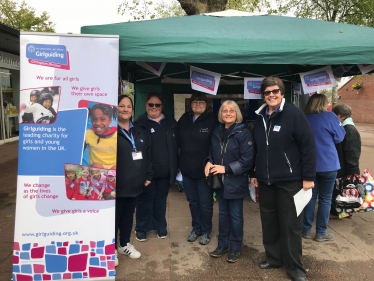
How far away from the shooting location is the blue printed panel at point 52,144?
262cm

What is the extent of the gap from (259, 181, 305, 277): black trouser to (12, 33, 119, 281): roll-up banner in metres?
1.52

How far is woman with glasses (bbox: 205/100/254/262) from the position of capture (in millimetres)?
3135

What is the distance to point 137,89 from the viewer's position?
5.72 m

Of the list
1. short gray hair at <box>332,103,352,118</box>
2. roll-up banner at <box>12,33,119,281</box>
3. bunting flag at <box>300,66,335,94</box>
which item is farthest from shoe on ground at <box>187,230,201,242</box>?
short gray hair at <box>332,103,352,118</box>

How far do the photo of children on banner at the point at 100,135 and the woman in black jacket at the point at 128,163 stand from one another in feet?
0.70

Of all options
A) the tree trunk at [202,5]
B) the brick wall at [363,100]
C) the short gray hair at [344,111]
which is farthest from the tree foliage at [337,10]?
the brick wall at [363,100]

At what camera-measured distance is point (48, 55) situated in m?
2.62

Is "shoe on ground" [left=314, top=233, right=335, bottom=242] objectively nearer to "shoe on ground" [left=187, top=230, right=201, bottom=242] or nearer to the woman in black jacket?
"shoe on ground" [left=187, top=230, right=201, bottom=242]

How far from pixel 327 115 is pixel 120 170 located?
7.97ft

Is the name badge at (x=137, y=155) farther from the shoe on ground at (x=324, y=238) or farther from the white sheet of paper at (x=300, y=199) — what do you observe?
the shoe on ground at (x=324, y=238)

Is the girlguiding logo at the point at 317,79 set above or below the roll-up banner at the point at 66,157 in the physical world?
above

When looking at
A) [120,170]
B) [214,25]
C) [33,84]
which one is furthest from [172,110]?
[33,84]

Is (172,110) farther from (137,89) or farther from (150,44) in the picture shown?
(150,44)

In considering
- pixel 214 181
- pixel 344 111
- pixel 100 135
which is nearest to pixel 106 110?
pixel 100 135
